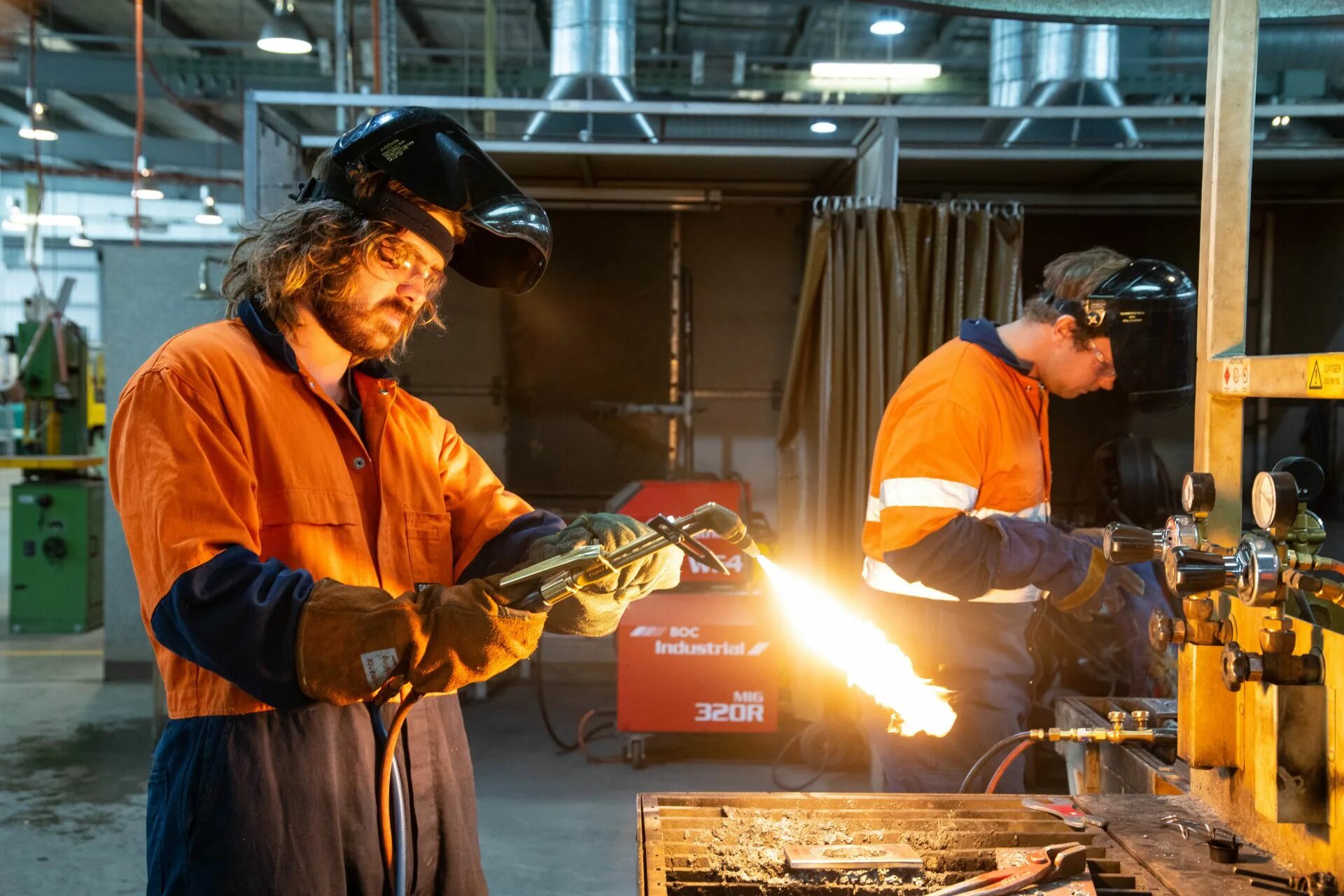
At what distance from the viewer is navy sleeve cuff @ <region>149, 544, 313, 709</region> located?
1.38m

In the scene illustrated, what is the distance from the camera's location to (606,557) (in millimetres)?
1555

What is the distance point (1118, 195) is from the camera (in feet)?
19.1

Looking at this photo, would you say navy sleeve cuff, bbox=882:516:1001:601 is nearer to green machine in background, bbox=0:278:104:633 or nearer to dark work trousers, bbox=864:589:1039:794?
dark work trousers, bbox=864:589:1039:794

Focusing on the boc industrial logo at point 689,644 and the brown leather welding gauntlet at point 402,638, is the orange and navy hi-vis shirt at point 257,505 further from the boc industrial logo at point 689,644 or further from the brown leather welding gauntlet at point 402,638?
the boc industrial logo at point 689,644

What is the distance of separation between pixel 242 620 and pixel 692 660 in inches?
144

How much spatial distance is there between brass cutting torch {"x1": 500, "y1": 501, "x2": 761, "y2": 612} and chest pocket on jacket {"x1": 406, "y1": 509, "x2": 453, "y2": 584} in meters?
0.32

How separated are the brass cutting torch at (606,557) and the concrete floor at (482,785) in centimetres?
251

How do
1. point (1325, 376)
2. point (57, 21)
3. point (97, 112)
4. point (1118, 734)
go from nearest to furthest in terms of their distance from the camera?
point (1325, 376) < point (1118, 734) < point (57, 21) < point (97, 112)

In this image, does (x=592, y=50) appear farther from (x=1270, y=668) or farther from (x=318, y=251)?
(x=1270, y=668)

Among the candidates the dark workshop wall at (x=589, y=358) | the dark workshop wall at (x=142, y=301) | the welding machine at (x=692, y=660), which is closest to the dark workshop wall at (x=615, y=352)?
the dark workshop wall at (x=589, y=358)

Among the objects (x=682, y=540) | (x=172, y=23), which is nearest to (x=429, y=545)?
(x=682, y=540)

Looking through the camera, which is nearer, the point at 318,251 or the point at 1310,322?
the point at 318,251

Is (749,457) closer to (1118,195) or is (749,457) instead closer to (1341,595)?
(1118,195)

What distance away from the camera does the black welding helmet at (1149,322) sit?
245 cm
